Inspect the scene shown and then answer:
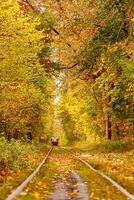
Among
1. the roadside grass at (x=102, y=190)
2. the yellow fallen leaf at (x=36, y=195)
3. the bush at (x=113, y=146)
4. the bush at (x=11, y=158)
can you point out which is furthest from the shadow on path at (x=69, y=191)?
the bush at (x=113, y=146)

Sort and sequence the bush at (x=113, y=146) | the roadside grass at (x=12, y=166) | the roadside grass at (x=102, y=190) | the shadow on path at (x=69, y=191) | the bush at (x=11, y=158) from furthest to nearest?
the bush at (x=113, y=146)
the bush at (x=11, y=158)
the roadside grass at (x=12, y=166)
the shadow on path at (x=69, y=191)
the roadside grass at (x=102, y=190)

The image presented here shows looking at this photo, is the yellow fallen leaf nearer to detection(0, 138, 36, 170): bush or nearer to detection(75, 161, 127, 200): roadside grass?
detection(75, 161, 127, 200): roadside grass

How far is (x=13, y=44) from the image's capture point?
29750 millimetres

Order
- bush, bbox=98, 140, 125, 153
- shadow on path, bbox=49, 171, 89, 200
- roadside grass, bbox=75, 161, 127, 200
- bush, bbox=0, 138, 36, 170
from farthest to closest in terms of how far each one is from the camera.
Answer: bush, bbox=98, 140, 125, 153, bush, bbox=0, 138, 36, 170, shadow on path, bbox=49, 171, 89, 200, roadside grass, bbox=75, 161, 127, 200

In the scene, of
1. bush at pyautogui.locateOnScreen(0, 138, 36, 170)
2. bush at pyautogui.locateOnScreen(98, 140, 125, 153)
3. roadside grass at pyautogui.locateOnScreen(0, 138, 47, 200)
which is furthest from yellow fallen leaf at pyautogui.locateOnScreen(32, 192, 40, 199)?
bush at pyautogui.locateOnScreen(98, 140, 125, 153)

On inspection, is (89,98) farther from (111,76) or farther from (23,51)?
(23,51)

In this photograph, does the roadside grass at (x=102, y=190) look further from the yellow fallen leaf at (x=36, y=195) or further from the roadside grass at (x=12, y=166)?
the roadside grass at (x=12, y=166)

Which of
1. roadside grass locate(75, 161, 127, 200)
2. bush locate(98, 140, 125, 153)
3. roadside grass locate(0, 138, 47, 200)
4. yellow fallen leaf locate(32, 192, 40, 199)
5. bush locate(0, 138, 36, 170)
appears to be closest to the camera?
yellow fallen leaf locate(32, 192, 40, 199)

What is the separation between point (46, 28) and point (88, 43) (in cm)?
1728

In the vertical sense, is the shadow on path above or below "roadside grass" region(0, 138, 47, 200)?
below

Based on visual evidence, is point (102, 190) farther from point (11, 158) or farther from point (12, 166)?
point (11, 158)

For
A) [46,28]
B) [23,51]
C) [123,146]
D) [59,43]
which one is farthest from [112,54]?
[46,28]

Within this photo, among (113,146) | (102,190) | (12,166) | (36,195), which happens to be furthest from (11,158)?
(113,146)

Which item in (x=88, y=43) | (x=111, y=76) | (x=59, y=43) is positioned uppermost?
(x=59, y=43)
